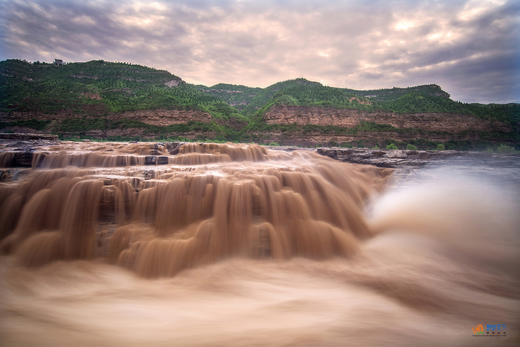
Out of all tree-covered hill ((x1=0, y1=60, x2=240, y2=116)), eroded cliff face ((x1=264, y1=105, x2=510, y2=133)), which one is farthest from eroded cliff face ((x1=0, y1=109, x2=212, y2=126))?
eroded cliff face ((x1=264, y1=105, x2=510, y2=133))

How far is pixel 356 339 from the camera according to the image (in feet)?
7.62

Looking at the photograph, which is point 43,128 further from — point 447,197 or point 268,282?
point 447,197

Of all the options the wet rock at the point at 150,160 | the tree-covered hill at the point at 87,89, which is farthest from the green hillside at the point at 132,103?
the wet rock at the point at 150,160

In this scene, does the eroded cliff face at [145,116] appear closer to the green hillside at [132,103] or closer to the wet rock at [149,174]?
the green hillside at [132,103]

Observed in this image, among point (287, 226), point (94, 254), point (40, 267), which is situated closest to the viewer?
point (40, 267)

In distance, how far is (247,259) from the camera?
4.80 m

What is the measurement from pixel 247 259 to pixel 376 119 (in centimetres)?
4425

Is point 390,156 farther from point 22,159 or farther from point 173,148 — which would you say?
point 22,159

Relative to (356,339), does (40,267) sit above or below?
below

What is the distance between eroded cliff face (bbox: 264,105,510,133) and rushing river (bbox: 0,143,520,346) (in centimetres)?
3490

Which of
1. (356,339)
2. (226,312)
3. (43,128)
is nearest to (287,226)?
(226,312)

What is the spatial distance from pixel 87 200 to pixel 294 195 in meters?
5.48

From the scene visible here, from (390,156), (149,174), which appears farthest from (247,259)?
(390,156)

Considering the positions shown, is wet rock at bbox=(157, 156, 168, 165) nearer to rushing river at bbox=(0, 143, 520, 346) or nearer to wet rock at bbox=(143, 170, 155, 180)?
rushing river at bbox=(0, 143, 520, 346)
